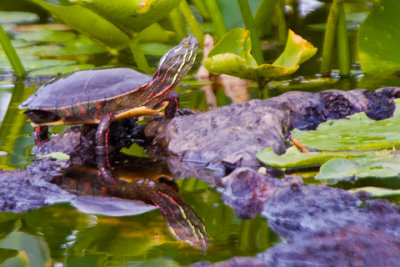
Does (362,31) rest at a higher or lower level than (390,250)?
higher

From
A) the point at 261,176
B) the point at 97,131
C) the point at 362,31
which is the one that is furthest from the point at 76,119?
the point at 362,31

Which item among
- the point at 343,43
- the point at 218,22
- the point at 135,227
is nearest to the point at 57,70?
the point at 218,22

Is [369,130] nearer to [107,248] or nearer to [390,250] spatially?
[390,250]

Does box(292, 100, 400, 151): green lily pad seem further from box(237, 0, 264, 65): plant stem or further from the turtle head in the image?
box(237, 0, 264, 65): plant stem

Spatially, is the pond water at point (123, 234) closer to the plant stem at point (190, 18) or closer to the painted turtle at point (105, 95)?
the painted turtle at point (105, 95)

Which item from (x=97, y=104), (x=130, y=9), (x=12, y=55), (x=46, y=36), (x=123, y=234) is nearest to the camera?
(x=123, y=234)

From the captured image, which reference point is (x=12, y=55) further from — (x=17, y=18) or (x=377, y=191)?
(x=377, y=191)

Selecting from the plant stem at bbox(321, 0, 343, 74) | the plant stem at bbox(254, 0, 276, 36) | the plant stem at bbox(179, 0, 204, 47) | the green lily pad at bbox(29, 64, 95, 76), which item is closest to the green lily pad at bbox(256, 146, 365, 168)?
the plant stem at bbox(321, 0, 343, 74)
